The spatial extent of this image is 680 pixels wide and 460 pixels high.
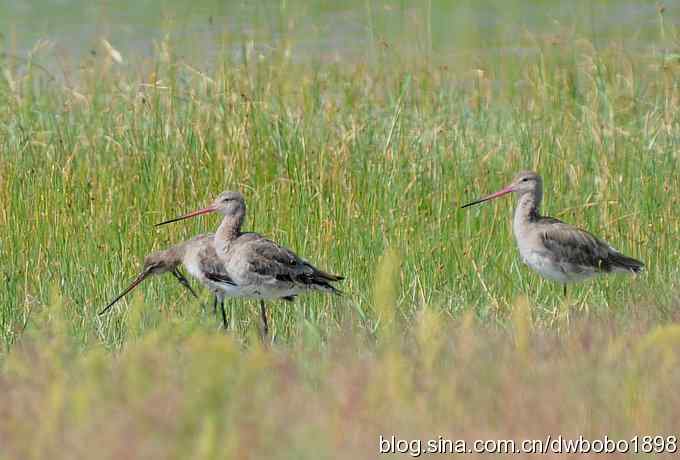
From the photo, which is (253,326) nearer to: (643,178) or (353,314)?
Answer: (353,314)

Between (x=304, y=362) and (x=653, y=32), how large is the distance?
12243 millimetres

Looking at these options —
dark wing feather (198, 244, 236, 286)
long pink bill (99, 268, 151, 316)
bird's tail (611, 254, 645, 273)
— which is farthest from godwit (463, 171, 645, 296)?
long pink bill (99, 268, 151, 316)

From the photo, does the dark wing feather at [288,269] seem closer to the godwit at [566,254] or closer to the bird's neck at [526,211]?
the godwit at [566,254]

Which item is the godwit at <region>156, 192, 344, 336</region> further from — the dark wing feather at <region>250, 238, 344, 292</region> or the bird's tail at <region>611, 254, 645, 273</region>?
the bird's tail at <region>611, 254, 645, 273</region>

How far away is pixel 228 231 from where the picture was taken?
6336mm

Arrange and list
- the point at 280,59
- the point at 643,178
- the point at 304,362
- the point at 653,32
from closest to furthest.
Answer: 1. the point at 304,362
2. the point at 643,178
3. the point at 280,59
4. the point at 653,32

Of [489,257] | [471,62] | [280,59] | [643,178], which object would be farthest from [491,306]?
[471,62]

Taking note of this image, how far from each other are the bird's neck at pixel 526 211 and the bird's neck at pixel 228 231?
149 centimetres

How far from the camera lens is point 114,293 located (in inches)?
256

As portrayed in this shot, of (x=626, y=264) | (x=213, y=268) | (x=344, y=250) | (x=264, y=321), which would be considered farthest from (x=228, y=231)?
(x=626, y=264)

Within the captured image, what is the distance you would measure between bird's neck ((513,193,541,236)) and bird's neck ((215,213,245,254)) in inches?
58.5

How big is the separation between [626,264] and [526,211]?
652mm

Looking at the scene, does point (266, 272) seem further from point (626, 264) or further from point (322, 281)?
point (626, 264)

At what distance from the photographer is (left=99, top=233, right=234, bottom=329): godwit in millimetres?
6195
